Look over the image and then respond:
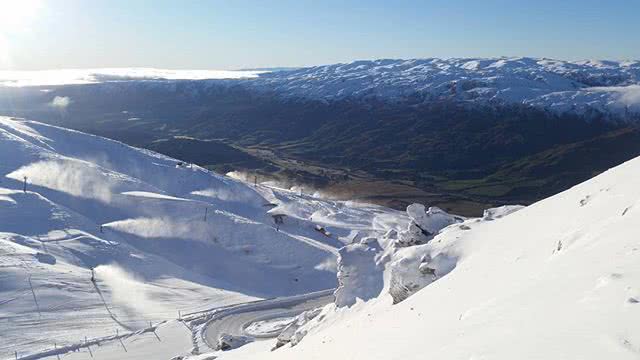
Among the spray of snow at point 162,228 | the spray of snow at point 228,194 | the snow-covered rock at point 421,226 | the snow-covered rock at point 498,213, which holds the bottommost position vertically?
the spray of snow at point 162,228

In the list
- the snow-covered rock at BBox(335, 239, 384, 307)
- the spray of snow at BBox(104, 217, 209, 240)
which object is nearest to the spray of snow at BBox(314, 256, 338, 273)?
the spray of snow at BBox(104, 217, 209, 240)

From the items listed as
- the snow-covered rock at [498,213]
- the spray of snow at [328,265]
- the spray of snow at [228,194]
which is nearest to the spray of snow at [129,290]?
the spray of snow at [328,265]

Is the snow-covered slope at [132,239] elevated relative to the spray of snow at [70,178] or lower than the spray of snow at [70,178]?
lower

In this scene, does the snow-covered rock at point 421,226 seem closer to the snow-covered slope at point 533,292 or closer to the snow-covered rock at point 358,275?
the snow-covered rock at point 358,275

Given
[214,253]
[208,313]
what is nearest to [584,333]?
[208,313]

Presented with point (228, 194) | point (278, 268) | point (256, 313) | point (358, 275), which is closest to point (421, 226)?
point (358, 275)

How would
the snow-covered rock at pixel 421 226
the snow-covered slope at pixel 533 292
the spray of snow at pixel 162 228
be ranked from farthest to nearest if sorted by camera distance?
the spray of snow at pixel 162 228, the snow-covered rock at pixel 421 226, the snow-covered slope at pixel 533 292

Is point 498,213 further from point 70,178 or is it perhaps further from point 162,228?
point 70,178
